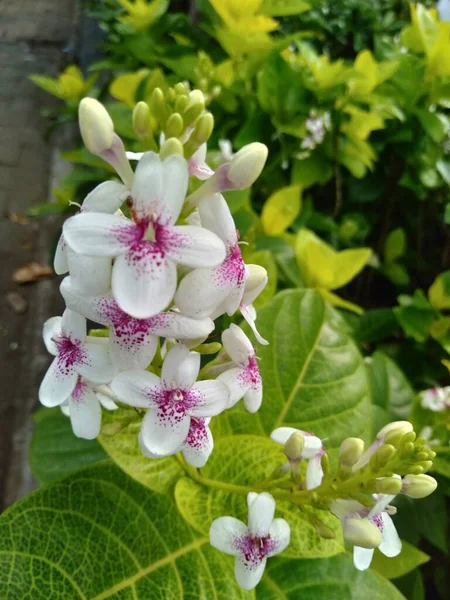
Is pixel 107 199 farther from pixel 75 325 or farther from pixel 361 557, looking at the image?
pixel 361 557

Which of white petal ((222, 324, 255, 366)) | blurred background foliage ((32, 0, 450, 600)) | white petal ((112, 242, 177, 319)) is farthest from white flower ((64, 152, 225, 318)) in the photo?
blurred background foliage ((32, 0, 450, 600))

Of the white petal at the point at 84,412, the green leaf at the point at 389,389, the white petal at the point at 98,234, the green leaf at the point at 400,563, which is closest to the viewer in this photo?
the white petal at the point at 98,234

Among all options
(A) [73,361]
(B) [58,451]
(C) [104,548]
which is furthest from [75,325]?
(B) [58,451]

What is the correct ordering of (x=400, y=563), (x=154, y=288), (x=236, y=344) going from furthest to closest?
(x=400, y=563) → (x=236, y=344) → (x=154, y=288)

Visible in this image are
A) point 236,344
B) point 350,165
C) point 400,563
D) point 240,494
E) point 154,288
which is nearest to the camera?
point 154,288

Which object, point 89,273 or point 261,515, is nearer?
point 89,273

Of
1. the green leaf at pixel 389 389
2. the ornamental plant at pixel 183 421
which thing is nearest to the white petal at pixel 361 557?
the ornamental plant at pixel 183 421

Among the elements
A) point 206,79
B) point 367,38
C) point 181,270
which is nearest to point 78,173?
point 206,79

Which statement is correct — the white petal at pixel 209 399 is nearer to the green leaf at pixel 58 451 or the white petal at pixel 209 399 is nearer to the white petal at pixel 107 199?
the white petal at pixel 107 199
